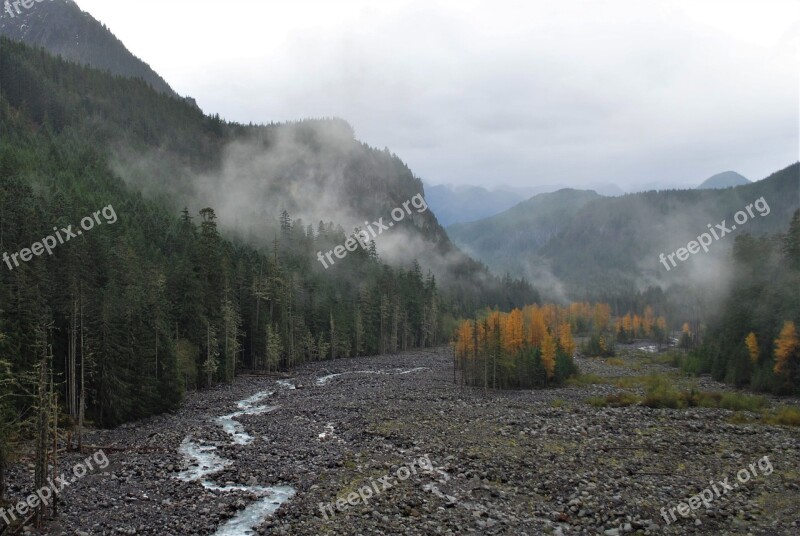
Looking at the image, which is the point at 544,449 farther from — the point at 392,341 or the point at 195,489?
the point at 392,341

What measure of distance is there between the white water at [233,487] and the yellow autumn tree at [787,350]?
209 ft

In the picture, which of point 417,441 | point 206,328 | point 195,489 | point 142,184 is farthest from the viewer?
point 142,184

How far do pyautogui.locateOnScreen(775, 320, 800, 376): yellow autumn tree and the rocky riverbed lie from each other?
20.0 meters

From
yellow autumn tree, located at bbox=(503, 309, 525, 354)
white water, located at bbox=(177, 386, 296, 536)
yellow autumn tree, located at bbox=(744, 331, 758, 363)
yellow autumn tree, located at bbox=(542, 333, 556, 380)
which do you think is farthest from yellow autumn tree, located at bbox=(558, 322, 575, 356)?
white water, located at bbox=(177, 386, 296, 536)

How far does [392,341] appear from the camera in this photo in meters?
136

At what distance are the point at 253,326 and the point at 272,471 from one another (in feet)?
194

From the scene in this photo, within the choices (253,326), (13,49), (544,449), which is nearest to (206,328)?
(253,326)

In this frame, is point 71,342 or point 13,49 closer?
point 71,342

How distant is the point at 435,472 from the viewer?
30.3 m

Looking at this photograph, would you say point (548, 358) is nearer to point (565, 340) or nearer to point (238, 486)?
point (565, 340)

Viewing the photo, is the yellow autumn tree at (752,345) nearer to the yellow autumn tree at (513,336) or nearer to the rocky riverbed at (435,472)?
the rocky riverbed at (435,472)

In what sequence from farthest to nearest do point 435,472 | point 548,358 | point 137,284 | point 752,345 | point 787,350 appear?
point 548,358 < point 752,345 < point 787,350 < point 137,284 < point 435,472

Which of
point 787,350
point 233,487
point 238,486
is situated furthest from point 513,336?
point 233,487

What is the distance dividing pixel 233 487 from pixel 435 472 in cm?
1164
